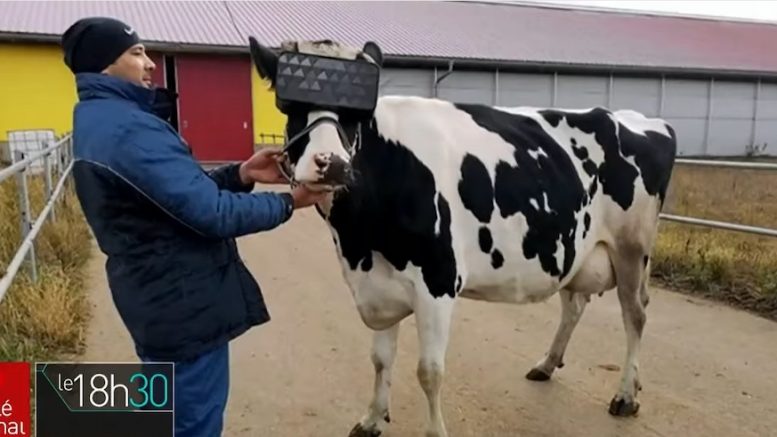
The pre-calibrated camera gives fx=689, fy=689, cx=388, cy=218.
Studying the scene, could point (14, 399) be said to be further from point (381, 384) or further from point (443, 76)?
point (443, 76)

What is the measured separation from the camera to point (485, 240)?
3369mm

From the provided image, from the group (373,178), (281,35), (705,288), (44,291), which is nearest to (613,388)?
(373,178)

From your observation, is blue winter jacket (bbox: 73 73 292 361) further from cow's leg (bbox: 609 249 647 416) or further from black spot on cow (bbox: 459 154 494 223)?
cow's leg (bbox: 609 249 647 416)

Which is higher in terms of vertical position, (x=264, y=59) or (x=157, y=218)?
(x=264, y=59)

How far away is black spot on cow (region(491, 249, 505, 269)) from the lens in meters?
3.41

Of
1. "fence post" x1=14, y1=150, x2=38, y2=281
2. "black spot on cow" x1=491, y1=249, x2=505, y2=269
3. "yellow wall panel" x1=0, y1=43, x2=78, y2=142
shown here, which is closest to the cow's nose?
"black spot on cow" x1=491, y1=249, x2=505, y2=269

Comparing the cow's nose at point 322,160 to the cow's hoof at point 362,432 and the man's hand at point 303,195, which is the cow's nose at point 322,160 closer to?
the man's hand at point 303,195

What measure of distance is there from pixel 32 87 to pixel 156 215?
61.9ft

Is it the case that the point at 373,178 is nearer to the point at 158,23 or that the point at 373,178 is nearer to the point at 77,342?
the point at 77,342

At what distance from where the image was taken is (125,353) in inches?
179

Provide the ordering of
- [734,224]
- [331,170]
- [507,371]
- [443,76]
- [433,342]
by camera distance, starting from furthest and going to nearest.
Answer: [443,76] < [734,224] < [507,371] < [433,342] < [331,170]

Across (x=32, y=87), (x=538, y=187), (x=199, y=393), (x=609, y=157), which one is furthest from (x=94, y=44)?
(x=32, y=87)

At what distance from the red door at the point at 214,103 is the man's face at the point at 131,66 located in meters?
17.7

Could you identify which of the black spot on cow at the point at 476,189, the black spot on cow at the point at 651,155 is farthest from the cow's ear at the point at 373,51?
the black spot on cow at the point at 651,155
